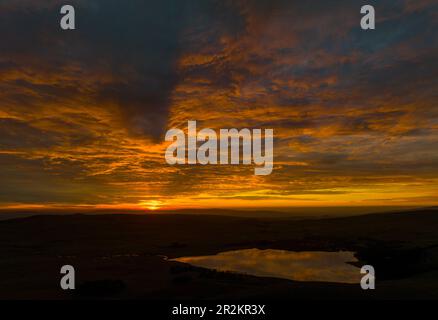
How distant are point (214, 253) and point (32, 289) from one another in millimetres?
22076

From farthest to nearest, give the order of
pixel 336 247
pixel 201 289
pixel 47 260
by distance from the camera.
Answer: pixel 336 247, pixel 47 260, pixel 201 289

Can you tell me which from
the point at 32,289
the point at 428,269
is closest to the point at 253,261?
the point at 428,269

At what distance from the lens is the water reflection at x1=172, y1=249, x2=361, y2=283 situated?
2786 cm

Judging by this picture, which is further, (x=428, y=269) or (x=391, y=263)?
(x=391, y=263)

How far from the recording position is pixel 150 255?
1558 inches

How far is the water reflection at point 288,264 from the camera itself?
27.9 m

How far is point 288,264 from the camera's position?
33.3m
